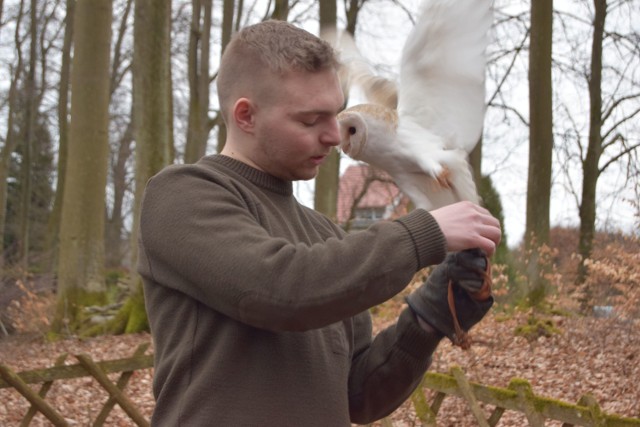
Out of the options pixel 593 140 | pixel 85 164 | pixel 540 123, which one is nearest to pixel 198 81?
pixel 85 164

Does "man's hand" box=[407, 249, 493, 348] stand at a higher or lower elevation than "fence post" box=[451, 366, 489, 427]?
higher

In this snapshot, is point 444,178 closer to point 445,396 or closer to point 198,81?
point 445,396

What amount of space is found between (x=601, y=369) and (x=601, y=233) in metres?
3.24

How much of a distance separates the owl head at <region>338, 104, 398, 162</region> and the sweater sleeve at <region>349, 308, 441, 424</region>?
42 centimetres

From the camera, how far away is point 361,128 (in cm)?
192

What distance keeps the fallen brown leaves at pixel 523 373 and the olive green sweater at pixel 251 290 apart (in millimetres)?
4430

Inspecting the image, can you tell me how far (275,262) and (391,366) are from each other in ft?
2.04

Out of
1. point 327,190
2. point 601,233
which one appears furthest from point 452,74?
point 327,190

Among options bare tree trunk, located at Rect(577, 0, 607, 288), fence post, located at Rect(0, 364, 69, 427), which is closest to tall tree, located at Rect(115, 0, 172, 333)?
fence post, located at Rect(0, 364, 69, 427)

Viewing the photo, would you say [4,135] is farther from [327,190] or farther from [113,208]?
[327,190]

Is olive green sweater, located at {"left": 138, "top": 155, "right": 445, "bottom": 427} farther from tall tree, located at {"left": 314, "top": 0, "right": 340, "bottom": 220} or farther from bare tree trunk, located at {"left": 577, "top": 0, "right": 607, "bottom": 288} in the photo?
bare tree trunk, located at {"left": 577, "top": 0, "right": 607, "bottom": 288}

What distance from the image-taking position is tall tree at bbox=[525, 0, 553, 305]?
10.4 metres

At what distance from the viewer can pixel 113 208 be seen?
25.1 meters

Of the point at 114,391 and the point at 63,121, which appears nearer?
the point at 114,391
